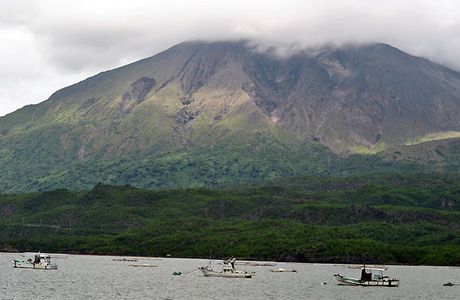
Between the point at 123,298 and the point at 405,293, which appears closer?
the point at 123,298

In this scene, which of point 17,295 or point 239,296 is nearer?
point 17,295

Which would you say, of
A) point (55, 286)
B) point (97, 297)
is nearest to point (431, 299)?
point (97, 297)

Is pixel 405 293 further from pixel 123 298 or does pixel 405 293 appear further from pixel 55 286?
→ pixel 55 286

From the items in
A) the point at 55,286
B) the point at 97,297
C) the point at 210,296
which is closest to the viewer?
the point at 97,297

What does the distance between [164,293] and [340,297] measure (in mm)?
41120

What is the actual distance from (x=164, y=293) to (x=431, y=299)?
6175 centimetres

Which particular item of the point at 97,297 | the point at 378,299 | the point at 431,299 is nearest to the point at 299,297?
the point at 378,299

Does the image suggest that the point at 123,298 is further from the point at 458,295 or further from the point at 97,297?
the point at 458,295

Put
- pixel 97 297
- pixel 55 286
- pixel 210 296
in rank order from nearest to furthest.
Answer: pixel 97 297 < pixel 210 296 < pixel 55 286

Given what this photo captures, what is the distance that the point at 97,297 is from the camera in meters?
163

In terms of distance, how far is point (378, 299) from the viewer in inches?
7023

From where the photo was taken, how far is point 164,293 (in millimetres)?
179375

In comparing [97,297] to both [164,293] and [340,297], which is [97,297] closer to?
[164,293]

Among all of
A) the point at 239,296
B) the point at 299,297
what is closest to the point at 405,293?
the point at 299,297
